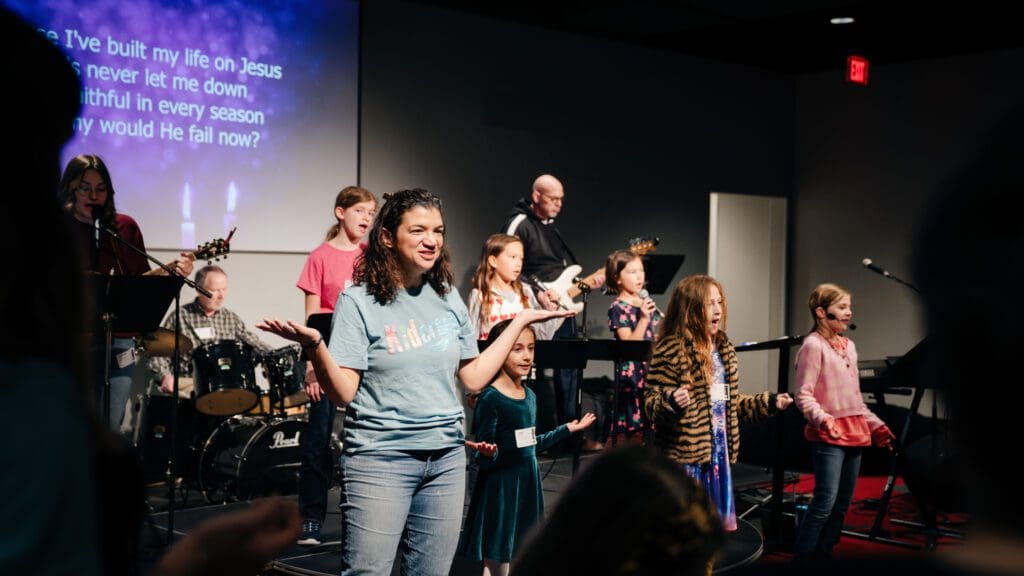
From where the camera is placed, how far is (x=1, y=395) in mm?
612

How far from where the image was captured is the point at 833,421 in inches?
→ 203

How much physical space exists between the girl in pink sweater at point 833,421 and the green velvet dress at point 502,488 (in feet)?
5.21

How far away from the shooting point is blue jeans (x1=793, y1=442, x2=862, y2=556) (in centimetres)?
527

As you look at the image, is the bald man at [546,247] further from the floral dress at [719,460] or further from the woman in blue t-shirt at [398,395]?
the woman in blue t-shirt at [398,395]

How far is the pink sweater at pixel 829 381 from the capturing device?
534cm

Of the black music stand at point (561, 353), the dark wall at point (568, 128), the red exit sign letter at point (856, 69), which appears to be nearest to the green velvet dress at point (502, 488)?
the black music stand at point (561, 353)

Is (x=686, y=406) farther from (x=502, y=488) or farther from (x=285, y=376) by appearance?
(x=285, y=376)

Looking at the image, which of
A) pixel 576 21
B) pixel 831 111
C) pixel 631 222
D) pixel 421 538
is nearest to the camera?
pixel 421 538

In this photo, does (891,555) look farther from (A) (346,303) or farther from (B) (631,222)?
(B) (631,222)

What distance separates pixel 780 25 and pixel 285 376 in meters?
5.45

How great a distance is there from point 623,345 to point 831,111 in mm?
7233

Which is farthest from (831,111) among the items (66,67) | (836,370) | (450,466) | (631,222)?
(66,67)

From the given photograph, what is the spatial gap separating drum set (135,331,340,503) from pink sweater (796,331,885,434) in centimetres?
289

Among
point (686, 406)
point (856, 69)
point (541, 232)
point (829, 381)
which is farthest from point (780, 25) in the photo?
point (686, 406)
